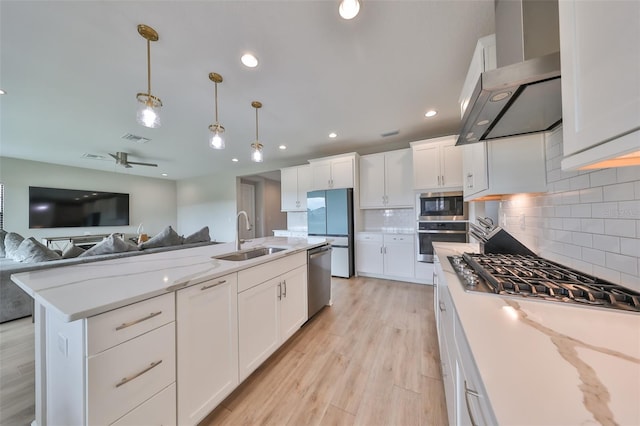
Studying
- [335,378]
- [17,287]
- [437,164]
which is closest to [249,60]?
Answer: [335,378]

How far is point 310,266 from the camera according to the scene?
2.24 metres

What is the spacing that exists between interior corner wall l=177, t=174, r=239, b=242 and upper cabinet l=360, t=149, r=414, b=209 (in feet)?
12.8

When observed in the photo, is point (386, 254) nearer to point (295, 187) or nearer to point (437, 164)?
point (437, 164)

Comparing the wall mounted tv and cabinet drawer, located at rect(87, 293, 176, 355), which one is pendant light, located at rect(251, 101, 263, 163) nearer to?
cabinet drawer, located at rect(87, 293, 176, 355)

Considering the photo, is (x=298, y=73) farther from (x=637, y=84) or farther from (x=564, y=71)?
(x=637, y=84)

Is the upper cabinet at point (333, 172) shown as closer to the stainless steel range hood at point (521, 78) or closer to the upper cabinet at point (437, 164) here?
the upper cabinet at point (437, 164)

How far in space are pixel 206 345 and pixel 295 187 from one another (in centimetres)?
371

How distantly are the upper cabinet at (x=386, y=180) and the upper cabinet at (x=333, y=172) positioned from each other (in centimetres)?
23

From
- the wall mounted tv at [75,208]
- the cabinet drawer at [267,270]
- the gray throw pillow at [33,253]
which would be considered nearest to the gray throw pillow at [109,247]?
the gray throw pillow at [33,253]

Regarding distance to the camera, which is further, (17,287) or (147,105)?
(17,287)

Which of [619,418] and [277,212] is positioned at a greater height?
[277,212]

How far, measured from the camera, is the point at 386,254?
12.0 ft

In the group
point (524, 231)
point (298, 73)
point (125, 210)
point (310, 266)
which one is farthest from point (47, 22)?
point (125, 210)

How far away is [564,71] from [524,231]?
4.45ft
